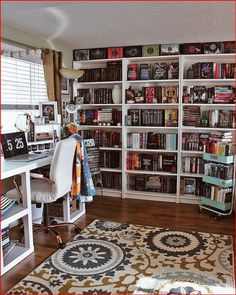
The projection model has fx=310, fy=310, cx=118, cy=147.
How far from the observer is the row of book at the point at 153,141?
436 centimetres

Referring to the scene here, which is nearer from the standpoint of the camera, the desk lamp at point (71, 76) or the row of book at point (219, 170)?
the row of book at point (219, 170)

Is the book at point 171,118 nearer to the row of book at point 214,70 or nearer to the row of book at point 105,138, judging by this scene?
the row of book at point 214,70

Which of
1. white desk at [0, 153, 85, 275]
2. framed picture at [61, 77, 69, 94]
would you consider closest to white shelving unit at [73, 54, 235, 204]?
framed picture at [61, 77, 69, 94]

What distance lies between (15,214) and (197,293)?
1.60 m

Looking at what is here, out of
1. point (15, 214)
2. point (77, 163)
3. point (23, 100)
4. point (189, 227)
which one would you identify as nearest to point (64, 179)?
point (77, 163)

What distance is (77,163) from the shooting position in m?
3.32

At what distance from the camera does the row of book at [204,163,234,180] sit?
3686mm

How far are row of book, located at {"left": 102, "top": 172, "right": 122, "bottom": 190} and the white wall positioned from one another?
5.66ft

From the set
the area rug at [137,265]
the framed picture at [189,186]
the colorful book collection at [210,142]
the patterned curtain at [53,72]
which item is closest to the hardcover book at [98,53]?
the patterned curtain at [53,72]

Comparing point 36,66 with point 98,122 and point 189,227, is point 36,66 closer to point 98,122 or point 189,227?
point 98,122

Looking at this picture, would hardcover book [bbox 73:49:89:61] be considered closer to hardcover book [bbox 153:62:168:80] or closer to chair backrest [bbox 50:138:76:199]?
hardcover book [bbox 153:62:168:80]

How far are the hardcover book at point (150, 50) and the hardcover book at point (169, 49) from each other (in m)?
0.08

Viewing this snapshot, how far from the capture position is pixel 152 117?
174 inches

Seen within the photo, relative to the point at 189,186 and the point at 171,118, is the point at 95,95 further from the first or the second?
the point at 189,186
